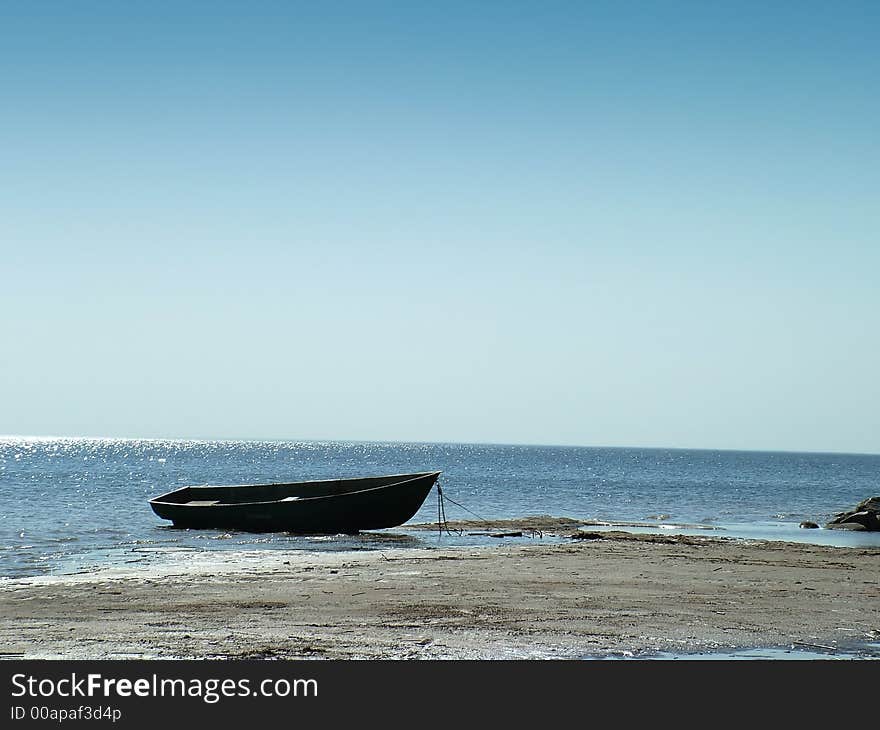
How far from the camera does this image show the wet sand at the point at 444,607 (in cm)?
1125

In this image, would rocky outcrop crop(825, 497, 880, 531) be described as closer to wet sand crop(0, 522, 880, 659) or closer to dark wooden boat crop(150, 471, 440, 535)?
wet sand crop(0, 522, 880, 659)

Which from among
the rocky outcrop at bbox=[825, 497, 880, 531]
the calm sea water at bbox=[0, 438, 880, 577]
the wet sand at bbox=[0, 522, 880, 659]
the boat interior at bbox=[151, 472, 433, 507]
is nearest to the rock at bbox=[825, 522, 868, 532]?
the rocky outcrop at bbox=[825, 497, 880, 531]

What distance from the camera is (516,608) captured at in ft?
47.2

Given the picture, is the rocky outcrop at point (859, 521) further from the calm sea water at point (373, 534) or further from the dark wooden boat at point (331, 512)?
the dark wooden boat at point (331, 512)

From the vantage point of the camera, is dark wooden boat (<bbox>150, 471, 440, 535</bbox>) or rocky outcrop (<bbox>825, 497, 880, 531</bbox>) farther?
rocky outcrop (<bbox>825, 497, 880, 531</bbox>)

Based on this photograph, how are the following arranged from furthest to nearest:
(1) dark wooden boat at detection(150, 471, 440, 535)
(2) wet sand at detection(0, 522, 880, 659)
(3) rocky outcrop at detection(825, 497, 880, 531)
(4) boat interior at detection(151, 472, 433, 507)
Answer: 1. (3) rocky outcrop at detection(825, 497, 880, 531)
2. (4) boat interior at detection(151, 472, 433, 507)
3. (1) dark wooden boat at detection(150, 471, 440, 535)
4. (2) wet sand at detection(0, 522, 880, 659)

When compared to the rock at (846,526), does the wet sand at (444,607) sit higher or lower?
higher

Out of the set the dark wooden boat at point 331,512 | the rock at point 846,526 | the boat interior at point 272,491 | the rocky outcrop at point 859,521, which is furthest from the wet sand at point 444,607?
the rocky outcrop at point 859,521

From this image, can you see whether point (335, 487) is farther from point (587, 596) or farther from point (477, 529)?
point (587, 596)

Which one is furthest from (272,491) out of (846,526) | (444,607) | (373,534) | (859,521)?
(444,607)

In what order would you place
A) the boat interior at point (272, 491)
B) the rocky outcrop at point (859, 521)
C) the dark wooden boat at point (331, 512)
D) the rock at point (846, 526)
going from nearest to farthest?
1. the dark wooden boat at point (331, 512)
2. the boat interior at point (272, 491)
3. the rock at point (846, 526)
4. the rocky outcrop at point (859, 521)

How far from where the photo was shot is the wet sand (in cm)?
1125

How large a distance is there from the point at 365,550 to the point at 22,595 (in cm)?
1190

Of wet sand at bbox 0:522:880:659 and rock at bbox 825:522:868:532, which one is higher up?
wet sand at bbox 0:522:880:659
